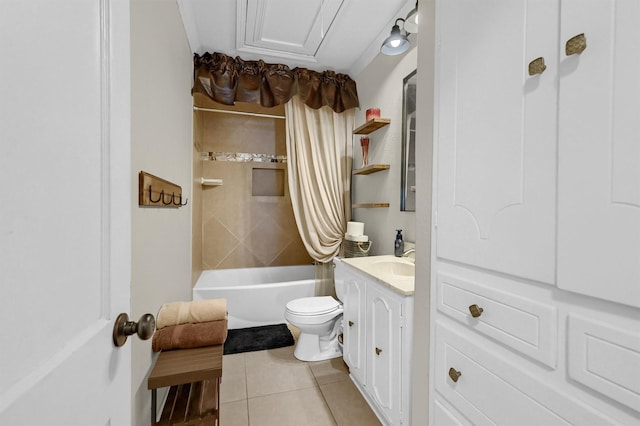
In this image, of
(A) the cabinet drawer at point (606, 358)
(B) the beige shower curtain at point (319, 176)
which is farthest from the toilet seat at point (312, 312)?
(A) the cabinet drawer at point (606, 358)

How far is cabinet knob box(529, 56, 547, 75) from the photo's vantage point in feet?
2.35

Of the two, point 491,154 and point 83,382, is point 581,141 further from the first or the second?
point 83,382

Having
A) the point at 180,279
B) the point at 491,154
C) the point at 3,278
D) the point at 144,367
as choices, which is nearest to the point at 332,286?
the point at 180,279

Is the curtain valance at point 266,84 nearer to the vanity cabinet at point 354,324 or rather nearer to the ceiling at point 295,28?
the ceiling at point 295,28

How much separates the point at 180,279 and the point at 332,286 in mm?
1496

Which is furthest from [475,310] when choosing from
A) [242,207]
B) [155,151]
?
[242,207]

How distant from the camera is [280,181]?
3.67m

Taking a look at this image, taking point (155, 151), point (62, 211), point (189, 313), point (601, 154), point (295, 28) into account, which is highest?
point (295, 28)

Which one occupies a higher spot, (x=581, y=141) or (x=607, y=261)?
(x=581, y=141)

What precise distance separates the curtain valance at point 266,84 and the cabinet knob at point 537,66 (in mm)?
2331

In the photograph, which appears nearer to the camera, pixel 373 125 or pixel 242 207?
pixel 373 125

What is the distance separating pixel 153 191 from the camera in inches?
53.3

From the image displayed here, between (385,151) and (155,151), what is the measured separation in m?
1.78

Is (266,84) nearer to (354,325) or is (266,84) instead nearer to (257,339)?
(354,325)
